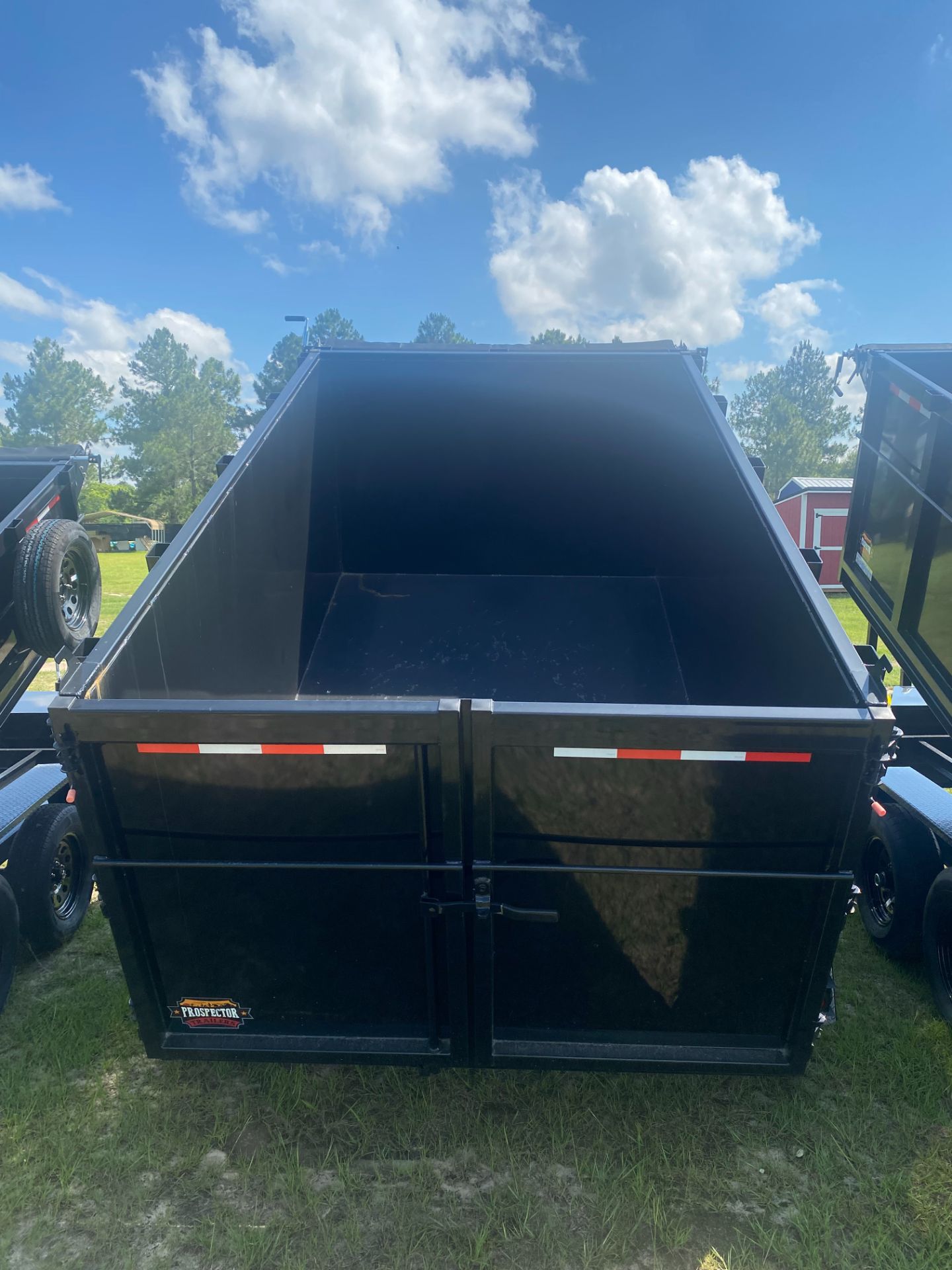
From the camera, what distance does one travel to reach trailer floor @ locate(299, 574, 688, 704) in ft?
10.7

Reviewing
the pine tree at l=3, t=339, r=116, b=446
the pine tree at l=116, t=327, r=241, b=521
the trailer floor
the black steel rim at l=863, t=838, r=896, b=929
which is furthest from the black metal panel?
the pine tree at l=3, t=339, r=116, b=446

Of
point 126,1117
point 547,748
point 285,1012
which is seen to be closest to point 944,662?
point 547,748

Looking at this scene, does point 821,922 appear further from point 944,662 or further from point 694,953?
point 944,662

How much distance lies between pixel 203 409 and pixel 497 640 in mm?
54408

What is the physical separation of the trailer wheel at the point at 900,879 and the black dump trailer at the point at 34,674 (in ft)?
10.0

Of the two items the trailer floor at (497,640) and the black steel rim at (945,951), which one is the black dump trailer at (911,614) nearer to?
the black steel rim at (945,951)

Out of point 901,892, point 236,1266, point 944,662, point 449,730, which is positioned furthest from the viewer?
point 944,662

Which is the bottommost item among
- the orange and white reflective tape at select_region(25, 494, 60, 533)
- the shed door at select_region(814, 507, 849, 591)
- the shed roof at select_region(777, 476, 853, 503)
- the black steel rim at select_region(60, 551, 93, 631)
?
the shed door at select_region(814, 507, 849, 591)

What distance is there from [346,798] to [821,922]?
3.98 feet

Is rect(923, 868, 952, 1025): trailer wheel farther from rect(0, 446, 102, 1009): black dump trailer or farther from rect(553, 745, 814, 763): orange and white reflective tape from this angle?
rect(0, 446, 102, 1009): black dump trailer

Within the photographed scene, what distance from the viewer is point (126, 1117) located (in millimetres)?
2182

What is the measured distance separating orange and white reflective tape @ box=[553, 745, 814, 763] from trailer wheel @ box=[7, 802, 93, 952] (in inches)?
86.4

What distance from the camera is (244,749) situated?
172 cm

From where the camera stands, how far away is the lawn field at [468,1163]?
1.82 metres
